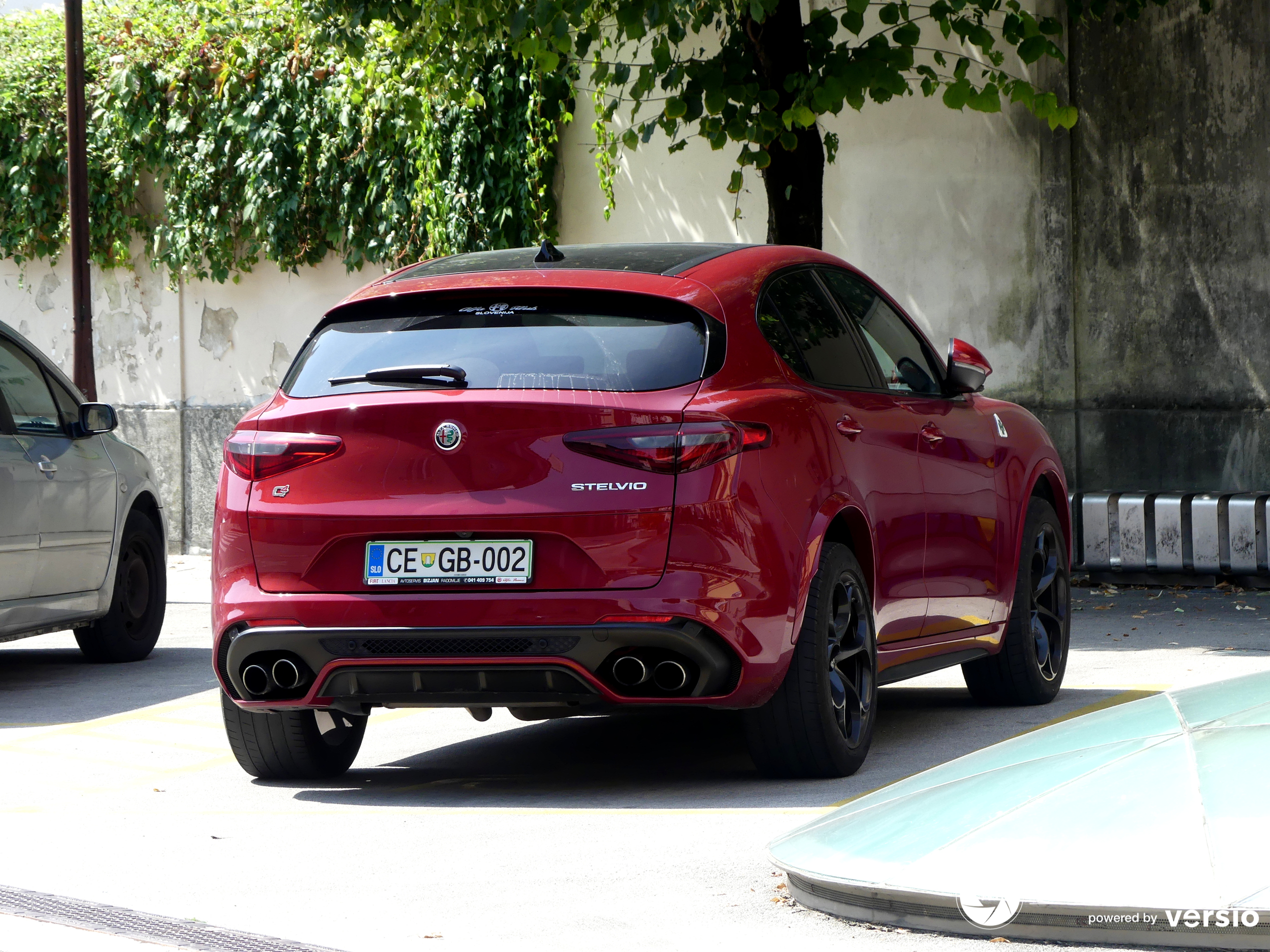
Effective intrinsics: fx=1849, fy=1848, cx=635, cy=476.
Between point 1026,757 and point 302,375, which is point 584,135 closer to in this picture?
point 302,375

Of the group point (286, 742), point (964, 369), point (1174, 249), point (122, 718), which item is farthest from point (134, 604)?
point (1174, 249)

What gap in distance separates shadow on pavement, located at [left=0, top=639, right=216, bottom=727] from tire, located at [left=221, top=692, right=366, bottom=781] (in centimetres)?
203

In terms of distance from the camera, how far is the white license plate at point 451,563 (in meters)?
5.30

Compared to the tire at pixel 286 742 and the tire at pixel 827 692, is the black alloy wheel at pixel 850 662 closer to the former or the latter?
the tire at pixel 827 692

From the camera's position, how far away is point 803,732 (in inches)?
219

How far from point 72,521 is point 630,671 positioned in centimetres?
477

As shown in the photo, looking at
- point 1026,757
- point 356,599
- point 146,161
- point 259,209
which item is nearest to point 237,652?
point 356,599

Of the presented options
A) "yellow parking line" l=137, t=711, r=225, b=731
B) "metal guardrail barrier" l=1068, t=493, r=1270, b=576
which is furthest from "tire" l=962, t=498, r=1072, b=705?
"metal guardrail barrier" l=1068, t=493, r=1270, b=576

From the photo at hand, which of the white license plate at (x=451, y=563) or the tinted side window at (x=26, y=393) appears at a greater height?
the tinted side window at (x=26, y=393)

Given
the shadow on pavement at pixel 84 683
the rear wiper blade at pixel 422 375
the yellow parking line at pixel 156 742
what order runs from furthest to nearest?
the shadow on pavement at pixel 84 683 < the yellow parking line at pixel 156 742 < the rear wiper blade at pixel 422 375

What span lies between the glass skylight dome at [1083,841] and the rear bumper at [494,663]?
2.90ft

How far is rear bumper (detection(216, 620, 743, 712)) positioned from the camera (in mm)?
5223

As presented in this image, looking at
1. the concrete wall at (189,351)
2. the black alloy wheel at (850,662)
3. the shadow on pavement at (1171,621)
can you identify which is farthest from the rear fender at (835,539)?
the concrete wall at (189,351)

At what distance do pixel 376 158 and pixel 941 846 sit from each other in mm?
12768
